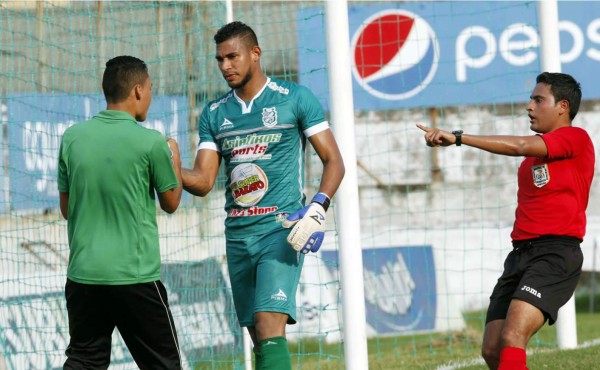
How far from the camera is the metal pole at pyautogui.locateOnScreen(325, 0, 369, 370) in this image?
23.8 ft

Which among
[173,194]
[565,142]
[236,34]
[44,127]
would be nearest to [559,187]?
[565,142]

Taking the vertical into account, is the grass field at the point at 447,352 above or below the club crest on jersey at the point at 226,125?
below

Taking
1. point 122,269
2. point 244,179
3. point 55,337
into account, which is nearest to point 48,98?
point 55,337

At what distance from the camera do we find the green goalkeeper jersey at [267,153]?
18.5 ft

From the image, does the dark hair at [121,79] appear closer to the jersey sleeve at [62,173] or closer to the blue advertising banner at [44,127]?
the jersey sleeve at [62,173]

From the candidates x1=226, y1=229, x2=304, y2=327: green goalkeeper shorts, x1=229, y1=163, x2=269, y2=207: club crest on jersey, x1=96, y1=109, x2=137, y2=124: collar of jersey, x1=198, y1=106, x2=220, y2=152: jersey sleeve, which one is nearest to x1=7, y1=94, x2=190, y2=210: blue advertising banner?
x1=198, y1=106, x2=220, y2=152: jersey sleeve

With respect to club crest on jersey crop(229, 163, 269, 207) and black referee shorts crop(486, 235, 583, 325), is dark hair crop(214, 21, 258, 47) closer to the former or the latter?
club crest on jersey crop(229, 163, 269, 207)

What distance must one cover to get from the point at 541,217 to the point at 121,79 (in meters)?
2.36

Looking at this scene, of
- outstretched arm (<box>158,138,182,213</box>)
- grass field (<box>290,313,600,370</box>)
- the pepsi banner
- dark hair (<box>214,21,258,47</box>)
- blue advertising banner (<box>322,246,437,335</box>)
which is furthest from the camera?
the pepsi banner

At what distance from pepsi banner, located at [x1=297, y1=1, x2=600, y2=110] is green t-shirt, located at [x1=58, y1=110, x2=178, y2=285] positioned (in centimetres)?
Result: 880

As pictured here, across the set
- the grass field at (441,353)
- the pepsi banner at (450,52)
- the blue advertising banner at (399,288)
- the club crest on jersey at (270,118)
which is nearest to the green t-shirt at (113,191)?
the club crest on jersey at (270,118)

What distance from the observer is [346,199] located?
732 centimetres

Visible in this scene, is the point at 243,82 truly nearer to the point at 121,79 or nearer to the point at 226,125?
the point at 226,125

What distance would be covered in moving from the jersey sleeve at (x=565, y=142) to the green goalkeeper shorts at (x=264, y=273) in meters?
1.45
